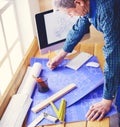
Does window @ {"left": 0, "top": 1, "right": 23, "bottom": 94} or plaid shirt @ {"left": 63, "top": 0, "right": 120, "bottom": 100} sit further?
window @ {"left": 0, "top": 1, "right": 23, "bottom": 94}

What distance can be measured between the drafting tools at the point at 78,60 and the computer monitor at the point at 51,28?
16cm

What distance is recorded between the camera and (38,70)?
159 cm

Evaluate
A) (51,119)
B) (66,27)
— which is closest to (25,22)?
(66,27)

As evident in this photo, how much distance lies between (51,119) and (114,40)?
45 centimetres

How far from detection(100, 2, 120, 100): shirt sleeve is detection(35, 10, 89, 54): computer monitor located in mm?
639

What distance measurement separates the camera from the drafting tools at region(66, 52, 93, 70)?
5.44ft

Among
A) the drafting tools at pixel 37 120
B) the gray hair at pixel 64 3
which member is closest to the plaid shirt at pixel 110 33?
the gray hair at pixel 64 3

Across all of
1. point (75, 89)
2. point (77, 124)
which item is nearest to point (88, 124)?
point (77, 124)

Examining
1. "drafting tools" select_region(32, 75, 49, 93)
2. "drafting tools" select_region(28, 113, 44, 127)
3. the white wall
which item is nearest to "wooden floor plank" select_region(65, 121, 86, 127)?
"drafting tools" select_region(28, 113, 44, 127)

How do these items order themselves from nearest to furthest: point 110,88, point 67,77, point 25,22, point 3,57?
point 110,88
point 67,77
point 3,57
point 25,22

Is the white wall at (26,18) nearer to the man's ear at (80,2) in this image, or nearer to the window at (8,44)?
the window at (8,44)

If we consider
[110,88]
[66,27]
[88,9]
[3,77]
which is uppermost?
[88,9]

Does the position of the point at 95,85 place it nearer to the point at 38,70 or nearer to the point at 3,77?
the point at 38,70

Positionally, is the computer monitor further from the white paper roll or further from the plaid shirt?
the plaid shirt
